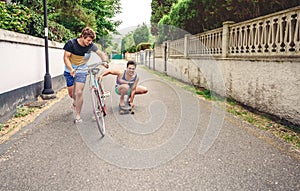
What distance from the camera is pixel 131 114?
5.87 metres

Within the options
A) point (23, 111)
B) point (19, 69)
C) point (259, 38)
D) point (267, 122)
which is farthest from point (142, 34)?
point (267, 122)

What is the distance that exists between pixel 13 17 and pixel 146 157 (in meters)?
4.88

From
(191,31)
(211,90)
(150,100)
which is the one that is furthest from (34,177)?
(191,31)

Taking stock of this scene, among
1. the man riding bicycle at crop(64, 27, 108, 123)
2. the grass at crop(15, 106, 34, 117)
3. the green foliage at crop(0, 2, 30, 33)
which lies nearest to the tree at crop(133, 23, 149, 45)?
the green foliage at crop(0, 2, 30, 33)

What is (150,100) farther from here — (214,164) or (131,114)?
(214,164)

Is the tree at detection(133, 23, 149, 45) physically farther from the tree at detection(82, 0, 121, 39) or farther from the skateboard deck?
the skateboard deck

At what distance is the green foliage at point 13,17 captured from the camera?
5652mm

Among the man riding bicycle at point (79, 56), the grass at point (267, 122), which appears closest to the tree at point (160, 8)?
the grass at point (267, 122)

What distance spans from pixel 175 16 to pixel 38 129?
10.1m

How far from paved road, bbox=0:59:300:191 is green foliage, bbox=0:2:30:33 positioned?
7.61 feet

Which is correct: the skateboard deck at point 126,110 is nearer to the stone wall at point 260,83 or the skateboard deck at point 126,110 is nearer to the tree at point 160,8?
the stone wall at point 260,83

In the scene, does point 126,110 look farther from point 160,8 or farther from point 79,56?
point 160,8

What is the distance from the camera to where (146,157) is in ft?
11.3

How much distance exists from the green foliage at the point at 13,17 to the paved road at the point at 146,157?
2321mm
